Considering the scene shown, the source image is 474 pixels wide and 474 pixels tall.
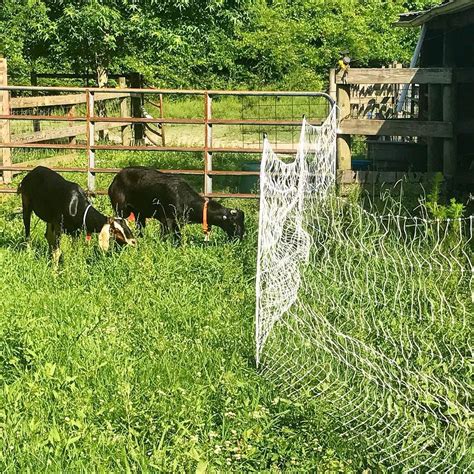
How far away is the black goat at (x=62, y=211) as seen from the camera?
26.3ft

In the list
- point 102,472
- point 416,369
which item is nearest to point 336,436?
point 416,369

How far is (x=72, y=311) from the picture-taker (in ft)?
21.1

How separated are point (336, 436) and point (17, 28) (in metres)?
19.2

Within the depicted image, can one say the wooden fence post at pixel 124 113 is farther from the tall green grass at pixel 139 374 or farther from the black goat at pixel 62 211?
Answer: the tall green grass at pixel 139 374

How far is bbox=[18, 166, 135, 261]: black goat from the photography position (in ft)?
26.3

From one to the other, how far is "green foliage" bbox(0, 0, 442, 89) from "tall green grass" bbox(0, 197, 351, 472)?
1160cm

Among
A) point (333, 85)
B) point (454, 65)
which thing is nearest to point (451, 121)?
point (333, 85)

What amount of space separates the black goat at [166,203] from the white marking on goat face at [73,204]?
94 cm

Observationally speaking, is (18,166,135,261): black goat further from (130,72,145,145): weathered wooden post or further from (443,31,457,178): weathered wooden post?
(130,72,145,145): weathered wooden post

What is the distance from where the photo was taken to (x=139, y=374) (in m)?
5.18

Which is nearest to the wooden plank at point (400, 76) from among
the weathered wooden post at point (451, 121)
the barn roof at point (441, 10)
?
the weathered wooden post at point (451, 121)

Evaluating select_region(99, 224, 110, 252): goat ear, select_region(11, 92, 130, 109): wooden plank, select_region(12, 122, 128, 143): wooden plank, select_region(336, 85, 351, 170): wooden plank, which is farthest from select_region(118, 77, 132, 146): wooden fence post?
select_region(99, 224, 110, 252): goat ear

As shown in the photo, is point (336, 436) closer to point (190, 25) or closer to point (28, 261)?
point (28, 261)

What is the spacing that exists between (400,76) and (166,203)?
309cm
